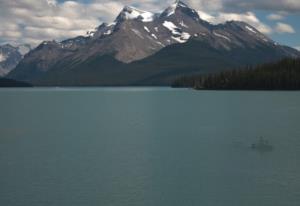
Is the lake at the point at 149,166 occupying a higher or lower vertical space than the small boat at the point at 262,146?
lower

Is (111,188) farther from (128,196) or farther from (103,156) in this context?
(103,156)

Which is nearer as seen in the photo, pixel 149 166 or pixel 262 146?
pixel 149 166

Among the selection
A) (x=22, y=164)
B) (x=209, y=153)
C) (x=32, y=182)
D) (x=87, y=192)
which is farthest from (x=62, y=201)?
(x=209, y=153)

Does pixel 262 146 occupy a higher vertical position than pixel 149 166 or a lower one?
higher

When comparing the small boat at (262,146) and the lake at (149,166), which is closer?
the lake at (149,166)

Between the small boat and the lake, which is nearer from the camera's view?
the lake

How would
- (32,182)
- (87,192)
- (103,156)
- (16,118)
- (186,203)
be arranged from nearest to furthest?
(186,203) → (87,192) → (32,182) → (103,156) → (16,118)

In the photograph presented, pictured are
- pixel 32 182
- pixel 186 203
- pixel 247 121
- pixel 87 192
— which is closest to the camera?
pixel 186 203

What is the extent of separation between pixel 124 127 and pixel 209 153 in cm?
3047

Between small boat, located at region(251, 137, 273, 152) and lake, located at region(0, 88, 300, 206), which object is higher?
small boat, located at region(251, 137, 273, 152)

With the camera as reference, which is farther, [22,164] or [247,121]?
[247,121]

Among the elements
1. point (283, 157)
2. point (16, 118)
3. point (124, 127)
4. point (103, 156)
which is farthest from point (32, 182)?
point (16, 118)

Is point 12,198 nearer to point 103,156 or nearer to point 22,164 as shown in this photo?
point 22,164

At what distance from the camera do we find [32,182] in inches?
1587
